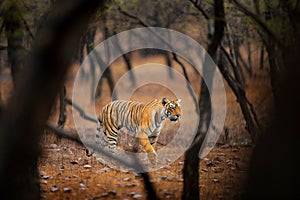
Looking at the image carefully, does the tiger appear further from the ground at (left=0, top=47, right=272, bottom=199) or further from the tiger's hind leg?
the ground at (left=0, top=47, right=272, bottom=199)

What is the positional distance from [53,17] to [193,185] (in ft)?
13.3

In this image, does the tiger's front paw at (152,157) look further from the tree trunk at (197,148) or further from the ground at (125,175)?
the tree trunk at (197,148)

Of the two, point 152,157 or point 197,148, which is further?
point 152,157

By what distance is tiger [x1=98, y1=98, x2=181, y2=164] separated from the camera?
1266 centimetres

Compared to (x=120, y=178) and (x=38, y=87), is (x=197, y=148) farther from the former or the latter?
(x=38, y=87)

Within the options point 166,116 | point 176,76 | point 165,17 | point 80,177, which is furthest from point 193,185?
point 176,76

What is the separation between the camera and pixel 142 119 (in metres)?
13.1

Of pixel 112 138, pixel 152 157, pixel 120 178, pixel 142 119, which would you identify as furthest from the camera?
pixel 112 138

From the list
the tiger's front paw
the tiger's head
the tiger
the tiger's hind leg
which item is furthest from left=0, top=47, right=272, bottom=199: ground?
the tiger's head

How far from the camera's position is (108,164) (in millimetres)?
10836

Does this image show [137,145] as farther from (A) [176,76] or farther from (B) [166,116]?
(A) [176,76]

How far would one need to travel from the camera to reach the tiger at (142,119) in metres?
12.7

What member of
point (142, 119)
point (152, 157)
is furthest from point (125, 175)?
point (142, 119)

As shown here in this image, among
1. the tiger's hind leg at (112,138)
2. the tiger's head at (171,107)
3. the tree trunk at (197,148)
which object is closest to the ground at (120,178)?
the tree trunk at (197,148)
